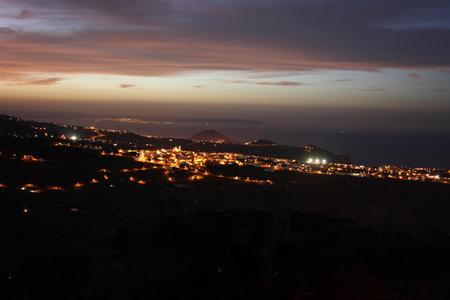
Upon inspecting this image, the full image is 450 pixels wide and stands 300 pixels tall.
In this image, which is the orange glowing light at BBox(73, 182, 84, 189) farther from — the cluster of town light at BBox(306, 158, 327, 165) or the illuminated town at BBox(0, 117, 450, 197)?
the cluster of town light at BBox(306, 158, 327, 165)

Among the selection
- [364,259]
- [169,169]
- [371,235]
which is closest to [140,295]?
[364,259]

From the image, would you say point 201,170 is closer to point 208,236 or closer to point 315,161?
point 315,161

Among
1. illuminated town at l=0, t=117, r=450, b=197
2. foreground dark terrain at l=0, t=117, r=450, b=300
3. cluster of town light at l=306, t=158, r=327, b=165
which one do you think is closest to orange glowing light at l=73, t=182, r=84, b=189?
illuminated town at l=0, t=117, r=450, b=197

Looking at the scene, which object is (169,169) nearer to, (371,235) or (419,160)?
(371,235)

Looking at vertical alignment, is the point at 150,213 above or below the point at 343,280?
below

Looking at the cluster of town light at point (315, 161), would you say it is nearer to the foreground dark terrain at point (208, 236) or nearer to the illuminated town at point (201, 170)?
the illuminated town at point (201, 170)

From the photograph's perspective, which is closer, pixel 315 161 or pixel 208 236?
pixel 208 236

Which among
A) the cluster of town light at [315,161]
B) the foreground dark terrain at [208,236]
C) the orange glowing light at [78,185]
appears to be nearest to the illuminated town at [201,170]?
the orange glowing light at [78,185]

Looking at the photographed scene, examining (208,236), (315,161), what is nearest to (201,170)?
(315,161)
